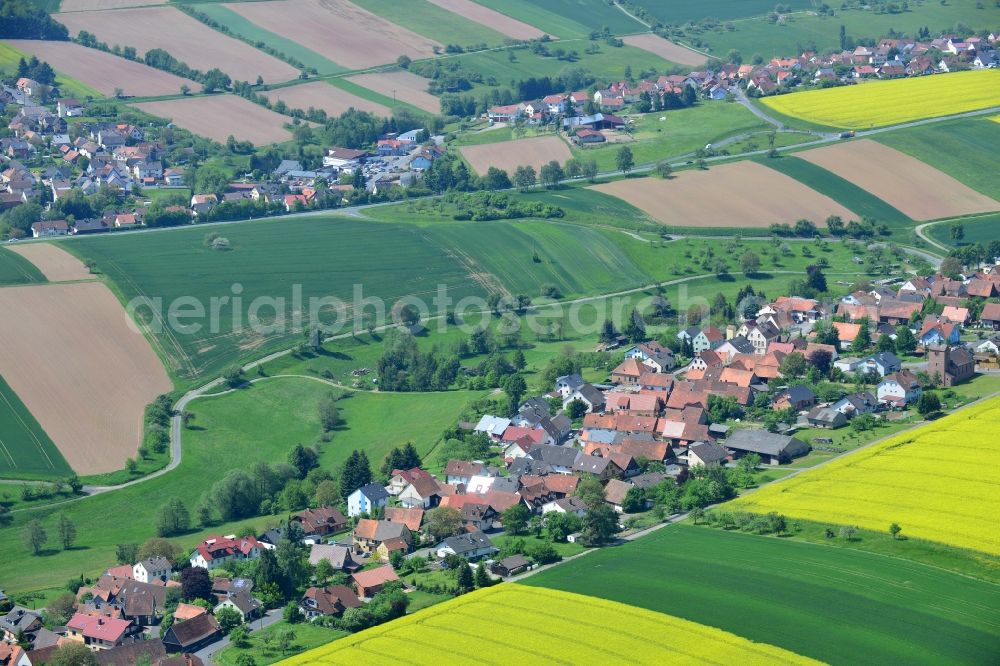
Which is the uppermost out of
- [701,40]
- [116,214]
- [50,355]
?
[701,40]

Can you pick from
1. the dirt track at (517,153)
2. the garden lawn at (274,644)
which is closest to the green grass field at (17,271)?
the dirt track at (517,153)

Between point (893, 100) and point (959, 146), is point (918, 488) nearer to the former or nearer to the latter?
point (959, 146)

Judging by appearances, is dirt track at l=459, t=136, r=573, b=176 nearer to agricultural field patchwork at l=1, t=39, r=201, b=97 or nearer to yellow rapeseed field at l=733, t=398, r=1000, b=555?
agricultural field patchwork at l=1, t=39, r=201, b=97

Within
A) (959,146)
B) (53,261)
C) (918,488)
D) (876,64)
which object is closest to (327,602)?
(918,488)

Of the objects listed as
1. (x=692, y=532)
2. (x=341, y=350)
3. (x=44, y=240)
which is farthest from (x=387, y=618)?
(x=44, y=240)

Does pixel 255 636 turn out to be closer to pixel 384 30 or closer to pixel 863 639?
pixel 863 639
